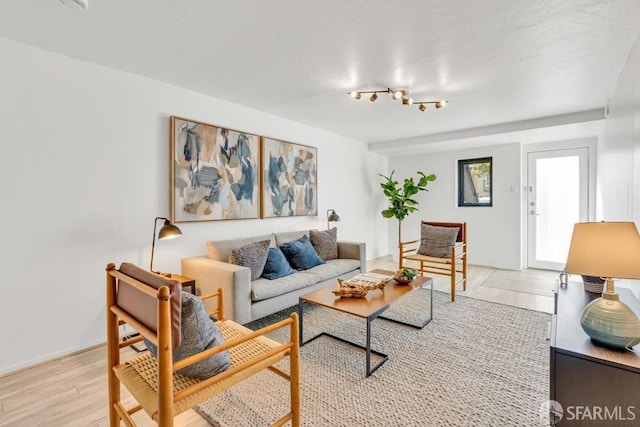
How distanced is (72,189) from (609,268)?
3308 millimetres

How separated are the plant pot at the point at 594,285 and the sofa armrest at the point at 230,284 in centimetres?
247

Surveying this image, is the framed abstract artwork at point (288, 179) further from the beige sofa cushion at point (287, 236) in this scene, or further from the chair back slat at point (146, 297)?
the chair back slat at point (146, 297)

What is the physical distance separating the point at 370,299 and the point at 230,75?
2288mm

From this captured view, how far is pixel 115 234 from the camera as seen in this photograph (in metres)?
2.55

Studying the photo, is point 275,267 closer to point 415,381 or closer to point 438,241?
point 415,381

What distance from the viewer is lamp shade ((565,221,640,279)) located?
1.22 m

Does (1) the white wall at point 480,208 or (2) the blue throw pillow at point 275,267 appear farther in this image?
(1) the white wall at point 480,208

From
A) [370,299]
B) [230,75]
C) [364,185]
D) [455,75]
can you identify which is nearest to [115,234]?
[230,75]

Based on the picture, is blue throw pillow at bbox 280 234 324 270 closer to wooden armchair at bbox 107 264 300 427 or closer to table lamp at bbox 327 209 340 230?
table lamp at bbox 327 209 340 230

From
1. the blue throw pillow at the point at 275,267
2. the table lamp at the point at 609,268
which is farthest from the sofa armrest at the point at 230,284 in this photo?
the table lamp at the point at 609,268

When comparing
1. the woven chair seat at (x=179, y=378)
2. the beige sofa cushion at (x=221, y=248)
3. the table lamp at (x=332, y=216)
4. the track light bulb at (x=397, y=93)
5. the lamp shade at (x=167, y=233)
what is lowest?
the woven chair seat at (x=179, y=378)

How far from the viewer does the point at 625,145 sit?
241cm

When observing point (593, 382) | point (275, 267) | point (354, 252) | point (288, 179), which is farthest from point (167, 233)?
point (593, 382)

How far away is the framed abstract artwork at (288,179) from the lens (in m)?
3.76
